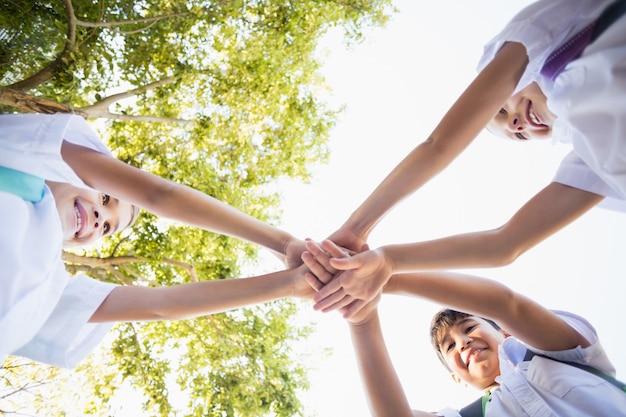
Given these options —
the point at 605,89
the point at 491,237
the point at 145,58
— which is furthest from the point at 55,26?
the point at 605,89

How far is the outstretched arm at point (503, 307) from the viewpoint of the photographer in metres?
2.21

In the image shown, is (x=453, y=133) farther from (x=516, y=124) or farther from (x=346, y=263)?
(x=346, y=263)

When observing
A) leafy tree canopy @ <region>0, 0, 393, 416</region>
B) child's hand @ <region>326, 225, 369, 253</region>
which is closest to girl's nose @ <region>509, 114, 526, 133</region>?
child's hand @ <region>326, 225, 369, 253</region>

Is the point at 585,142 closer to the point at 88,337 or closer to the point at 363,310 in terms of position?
the point at 363,310

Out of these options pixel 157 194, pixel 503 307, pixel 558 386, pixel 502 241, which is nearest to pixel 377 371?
pixel 503 307

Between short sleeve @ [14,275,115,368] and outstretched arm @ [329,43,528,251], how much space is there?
1.44m

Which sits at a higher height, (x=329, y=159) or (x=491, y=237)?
(x=329, y=159)

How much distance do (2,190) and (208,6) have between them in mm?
4267

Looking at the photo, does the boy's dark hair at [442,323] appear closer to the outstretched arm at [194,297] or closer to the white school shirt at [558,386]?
the white school shirt at [558,386]

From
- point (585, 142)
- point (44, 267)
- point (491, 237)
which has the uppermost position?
point (44, 267)

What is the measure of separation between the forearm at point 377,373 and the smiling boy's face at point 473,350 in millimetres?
868

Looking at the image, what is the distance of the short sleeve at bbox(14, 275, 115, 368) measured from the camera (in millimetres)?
1915

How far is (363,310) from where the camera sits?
8.23ft

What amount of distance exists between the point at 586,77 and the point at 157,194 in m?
1.93
